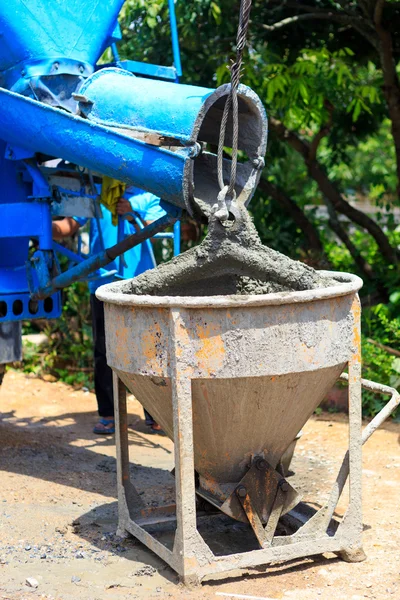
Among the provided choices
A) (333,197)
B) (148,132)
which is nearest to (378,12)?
(333,197)

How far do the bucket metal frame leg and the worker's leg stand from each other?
1.79 meters

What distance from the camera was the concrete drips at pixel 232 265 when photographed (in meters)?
3.52

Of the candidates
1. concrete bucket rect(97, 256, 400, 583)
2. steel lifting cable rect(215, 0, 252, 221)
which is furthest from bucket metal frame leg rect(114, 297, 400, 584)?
steel lifting cable rect(215, 0, 252, 221)

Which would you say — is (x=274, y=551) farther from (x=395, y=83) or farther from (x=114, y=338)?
(x=395, y=83)

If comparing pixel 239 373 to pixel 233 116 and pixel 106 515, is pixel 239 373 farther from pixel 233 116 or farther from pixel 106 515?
pixel 106 515

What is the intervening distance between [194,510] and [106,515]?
40.3 inches

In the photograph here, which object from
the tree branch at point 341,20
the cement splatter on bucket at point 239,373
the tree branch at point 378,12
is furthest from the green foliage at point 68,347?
the cement splatter on bucket at point 239,373

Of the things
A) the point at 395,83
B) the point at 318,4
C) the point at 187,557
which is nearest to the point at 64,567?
the point at 187,557

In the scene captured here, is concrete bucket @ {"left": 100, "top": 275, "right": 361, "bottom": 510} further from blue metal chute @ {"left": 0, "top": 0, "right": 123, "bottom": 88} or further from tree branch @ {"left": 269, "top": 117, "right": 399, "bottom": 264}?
tree branch @ {"left": 269, "top": 117, "right": 399, "bottom": 264}

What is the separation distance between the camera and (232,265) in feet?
11.7

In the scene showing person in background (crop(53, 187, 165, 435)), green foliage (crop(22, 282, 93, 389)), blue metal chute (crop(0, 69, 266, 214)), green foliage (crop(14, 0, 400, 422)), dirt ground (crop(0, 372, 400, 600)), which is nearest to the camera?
dirt ground (crop(0, 372, 400, 600))

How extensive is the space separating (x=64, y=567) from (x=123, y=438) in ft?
2.15

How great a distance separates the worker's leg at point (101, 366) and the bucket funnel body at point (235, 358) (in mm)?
2042

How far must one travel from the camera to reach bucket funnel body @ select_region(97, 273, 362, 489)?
323 cm
